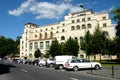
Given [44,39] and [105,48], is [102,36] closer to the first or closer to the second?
[105,48]

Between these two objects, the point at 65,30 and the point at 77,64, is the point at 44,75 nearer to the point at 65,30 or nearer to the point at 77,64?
the point at 77,64

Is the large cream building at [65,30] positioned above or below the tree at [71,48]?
above

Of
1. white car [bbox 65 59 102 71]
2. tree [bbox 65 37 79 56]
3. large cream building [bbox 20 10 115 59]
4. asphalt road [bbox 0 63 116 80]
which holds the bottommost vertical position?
asphalt road [bbox 0 63 116 80]

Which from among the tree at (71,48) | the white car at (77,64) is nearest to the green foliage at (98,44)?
the tree at (71,48)

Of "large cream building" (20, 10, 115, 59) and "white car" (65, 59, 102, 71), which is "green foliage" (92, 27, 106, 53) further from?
"white car" (65, 59, 102, 71)

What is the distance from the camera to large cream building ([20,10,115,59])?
2965 inches

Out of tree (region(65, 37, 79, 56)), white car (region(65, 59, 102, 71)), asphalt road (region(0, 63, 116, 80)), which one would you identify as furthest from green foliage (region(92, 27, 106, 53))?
asphalt road (region(0, 63, 116, 80))

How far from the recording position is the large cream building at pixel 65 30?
75312mm

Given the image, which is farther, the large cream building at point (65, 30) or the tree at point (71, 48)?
the large cream building at point (65, 30)

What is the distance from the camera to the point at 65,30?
8425cm

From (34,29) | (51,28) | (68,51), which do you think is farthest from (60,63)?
(34,29)

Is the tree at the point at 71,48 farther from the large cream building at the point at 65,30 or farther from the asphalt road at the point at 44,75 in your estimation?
the asphalt road at the point at 44,75

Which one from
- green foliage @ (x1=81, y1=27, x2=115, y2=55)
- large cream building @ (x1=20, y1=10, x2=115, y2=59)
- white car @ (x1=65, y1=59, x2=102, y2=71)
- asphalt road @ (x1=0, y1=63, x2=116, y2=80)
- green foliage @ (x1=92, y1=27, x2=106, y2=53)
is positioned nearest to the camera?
asphalt road @ (x1=0, y1=63, x2=116, y2=80)

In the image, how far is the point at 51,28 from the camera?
104688 millimetres
